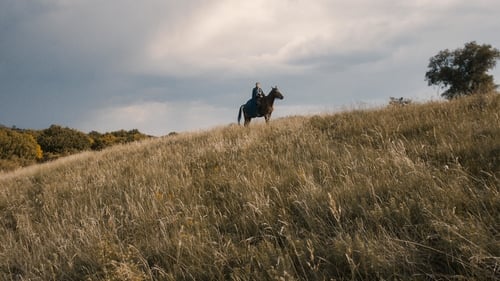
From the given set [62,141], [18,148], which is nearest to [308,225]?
[18,148]

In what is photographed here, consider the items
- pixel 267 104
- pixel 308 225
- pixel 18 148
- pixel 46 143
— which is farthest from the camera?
pixel 46 143

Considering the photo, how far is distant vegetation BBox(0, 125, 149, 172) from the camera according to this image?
96.5 feet

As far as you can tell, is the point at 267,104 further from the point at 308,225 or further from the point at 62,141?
the point at 62,141

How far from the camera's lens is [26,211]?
5.93m

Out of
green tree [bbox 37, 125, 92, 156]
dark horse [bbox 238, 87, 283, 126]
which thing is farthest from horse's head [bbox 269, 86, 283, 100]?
green tree [bbox 37, 125, 92, 156]

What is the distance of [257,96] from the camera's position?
1697 cm

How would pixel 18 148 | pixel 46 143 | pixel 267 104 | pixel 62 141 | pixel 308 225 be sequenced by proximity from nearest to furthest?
pixel 308 225 < pixel 267 104 < pixel 18 148 < pixel 62 141 < pixel 46 143

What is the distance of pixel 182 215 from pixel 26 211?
371 centimetres

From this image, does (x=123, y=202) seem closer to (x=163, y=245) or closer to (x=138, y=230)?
(x=138, y=230)

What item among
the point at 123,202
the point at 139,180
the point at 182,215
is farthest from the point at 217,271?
the point at 139,180

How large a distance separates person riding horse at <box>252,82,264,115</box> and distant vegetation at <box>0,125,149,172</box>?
18537 mm

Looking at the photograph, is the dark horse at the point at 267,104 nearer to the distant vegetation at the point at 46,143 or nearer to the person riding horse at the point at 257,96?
the person riding horse at the point at 257,96

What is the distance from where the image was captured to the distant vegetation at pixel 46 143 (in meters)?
29.4

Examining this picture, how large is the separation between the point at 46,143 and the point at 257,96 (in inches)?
1072
